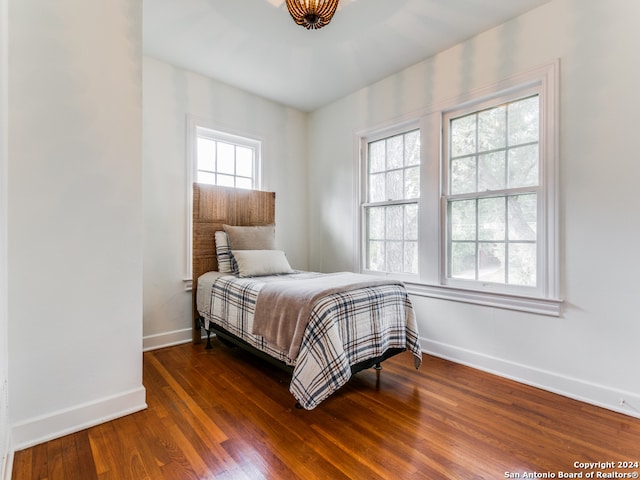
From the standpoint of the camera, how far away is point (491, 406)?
2.03 metres

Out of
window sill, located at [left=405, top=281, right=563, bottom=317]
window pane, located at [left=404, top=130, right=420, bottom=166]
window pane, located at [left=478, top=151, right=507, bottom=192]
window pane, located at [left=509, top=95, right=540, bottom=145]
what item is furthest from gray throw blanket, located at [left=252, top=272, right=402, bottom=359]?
window pane, located at [left=509, top=95, right=540, bottom=145]

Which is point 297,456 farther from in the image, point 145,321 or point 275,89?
point 275,89

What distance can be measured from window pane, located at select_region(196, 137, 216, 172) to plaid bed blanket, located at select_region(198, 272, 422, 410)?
130cm

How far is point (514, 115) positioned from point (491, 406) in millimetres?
2131

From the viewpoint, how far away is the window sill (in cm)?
226

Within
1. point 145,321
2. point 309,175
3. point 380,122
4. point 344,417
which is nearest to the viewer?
point 344,417

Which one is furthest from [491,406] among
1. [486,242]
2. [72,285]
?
[72,285]

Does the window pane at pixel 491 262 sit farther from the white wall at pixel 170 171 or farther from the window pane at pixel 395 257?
the white wall at pixel 170 171

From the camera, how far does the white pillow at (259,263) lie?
292cm

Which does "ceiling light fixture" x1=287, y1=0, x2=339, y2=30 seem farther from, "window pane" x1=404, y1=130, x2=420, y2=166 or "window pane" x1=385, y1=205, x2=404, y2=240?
"window pane" x1=385, y1=205, x2=404, y2=240

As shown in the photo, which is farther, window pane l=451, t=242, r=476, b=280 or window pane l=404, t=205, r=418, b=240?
window pane l=404, t=205, r=418, b=240

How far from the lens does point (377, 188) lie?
11.6 feet

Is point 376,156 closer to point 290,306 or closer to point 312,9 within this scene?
point 312,9

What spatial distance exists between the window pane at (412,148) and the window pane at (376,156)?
0.30 m
